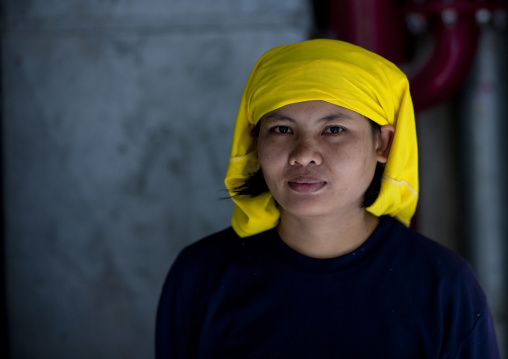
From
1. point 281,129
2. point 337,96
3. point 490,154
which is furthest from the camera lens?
point 490,154

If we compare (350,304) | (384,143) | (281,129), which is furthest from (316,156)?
(350,304)

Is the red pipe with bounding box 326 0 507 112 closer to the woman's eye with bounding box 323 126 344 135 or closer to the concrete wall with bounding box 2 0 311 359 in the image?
the concrete wall with bounding box 2 0 311 359

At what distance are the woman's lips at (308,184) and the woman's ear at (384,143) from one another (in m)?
0.22

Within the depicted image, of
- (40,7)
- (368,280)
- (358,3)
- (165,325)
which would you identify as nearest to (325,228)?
(368,280)

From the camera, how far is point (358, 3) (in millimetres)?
2062

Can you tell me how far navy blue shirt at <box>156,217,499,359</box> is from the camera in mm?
1372

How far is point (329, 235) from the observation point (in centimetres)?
148

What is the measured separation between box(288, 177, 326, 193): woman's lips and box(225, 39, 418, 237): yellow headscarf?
20 centimetres

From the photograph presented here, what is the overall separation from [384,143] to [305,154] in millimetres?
272

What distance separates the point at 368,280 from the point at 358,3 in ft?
3.73

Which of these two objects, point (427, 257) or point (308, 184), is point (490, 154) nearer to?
point (427, 257)

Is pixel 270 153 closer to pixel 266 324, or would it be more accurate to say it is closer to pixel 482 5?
pixel 266 324

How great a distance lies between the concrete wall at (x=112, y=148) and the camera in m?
2.14

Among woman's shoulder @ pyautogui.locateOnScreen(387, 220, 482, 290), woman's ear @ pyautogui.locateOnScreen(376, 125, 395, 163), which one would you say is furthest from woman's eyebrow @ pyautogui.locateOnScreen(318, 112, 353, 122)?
woman's shoulder @ pyautogui.locateOnScreen(387, 220, 482, 290)
